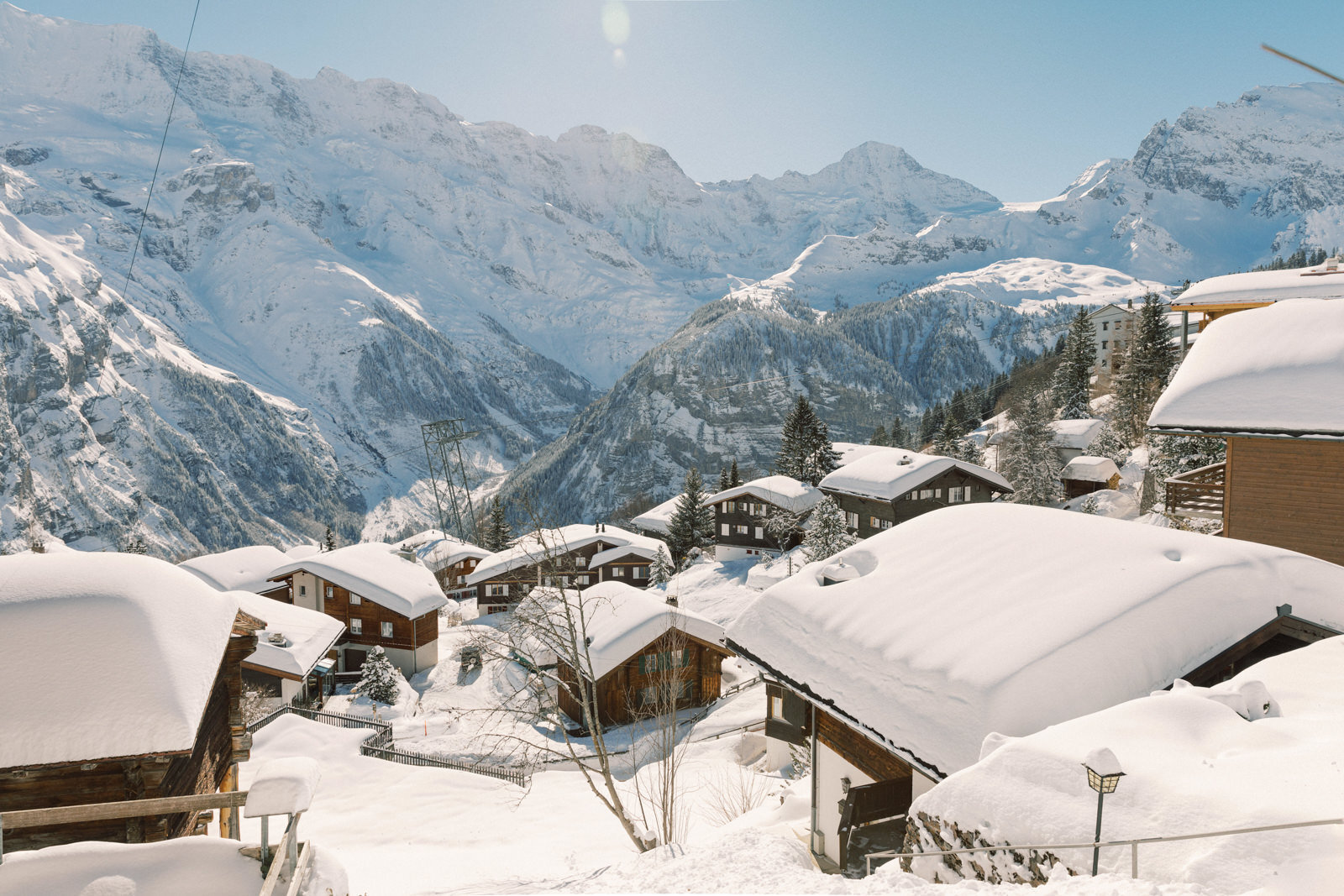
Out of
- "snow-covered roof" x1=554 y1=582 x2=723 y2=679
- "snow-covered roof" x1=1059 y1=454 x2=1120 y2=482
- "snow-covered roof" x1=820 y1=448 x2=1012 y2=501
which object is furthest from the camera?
"snow-covered roof" x1=1059 y1=454 x2=1120 y2=482

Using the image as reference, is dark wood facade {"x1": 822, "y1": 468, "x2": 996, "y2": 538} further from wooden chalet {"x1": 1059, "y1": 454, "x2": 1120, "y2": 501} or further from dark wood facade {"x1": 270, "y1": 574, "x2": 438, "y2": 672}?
dark wood facade {"x1": 270, "y1": 574, "x2": 438, "y2": 672}

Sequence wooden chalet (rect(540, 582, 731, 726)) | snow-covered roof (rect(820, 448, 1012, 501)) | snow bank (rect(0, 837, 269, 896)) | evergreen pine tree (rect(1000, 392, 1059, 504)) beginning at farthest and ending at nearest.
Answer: evergreen pine tree (rect(1000, 392, 1059, 504)) < snow-covered roof (rect(820, 448, 1012, 501)) < wooden chalet (rect(540, 582, 731, 726)) < snow bank (rect(0, 837, 269, 896))

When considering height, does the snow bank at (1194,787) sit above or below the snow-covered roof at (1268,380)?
below

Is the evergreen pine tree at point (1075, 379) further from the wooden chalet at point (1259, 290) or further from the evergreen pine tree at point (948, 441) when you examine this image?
the wooden chalet at point (1259, 290)

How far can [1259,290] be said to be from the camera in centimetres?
2608

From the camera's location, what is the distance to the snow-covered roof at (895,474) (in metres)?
46.5

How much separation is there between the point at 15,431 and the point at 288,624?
180833mm

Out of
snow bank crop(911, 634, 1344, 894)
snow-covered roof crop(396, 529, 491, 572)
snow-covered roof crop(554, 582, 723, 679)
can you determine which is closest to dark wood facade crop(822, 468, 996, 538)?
snow-covered roof crop(554, 582, 723, 679)

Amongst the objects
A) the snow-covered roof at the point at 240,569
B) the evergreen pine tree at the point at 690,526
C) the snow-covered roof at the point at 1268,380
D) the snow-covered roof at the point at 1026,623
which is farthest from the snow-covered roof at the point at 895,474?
the snow-covered roof at the point at 240,569

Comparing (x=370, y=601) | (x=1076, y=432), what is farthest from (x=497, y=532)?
(x=1076, y=432)

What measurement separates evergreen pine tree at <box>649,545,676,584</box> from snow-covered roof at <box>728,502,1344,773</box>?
43.3 meters

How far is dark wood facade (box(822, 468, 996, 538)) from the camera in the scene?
47188 millimetres

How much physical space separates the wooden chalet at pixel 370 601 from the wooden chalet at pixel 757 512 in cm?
2496

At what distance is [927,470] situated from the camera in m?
46.8
